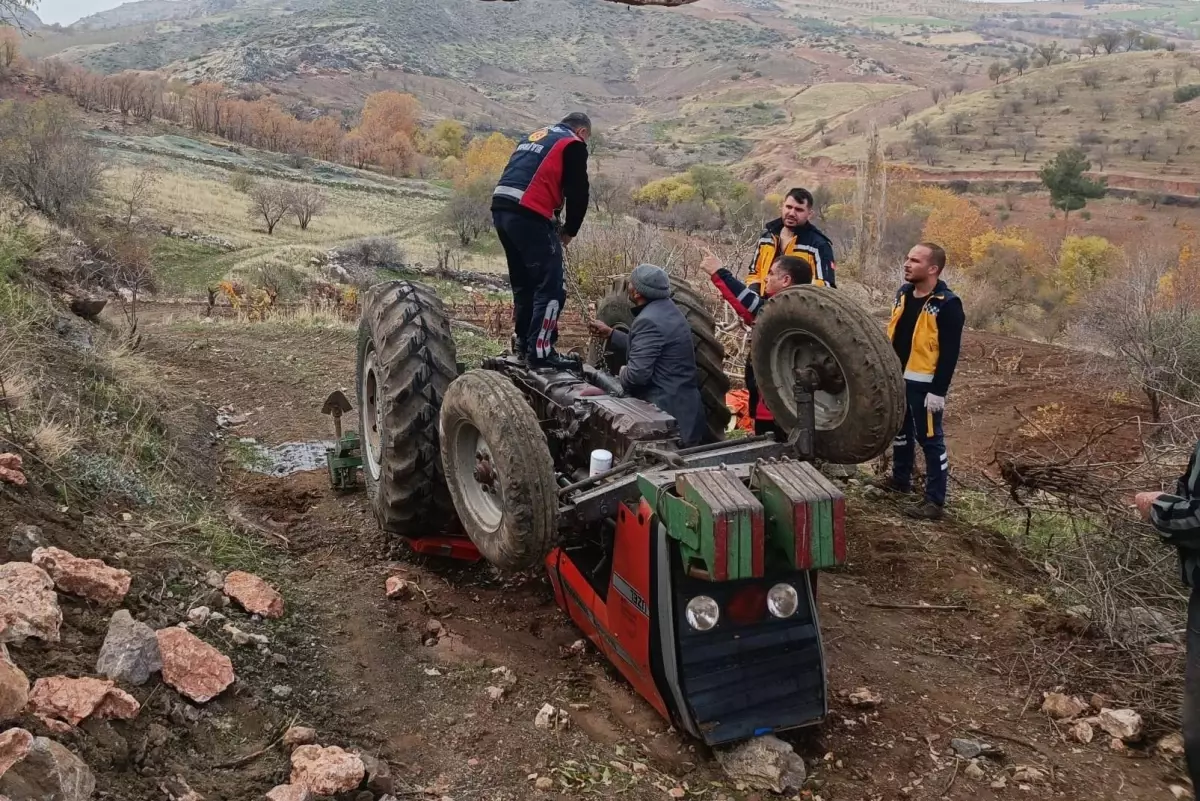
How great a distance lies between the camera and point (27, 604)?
9.81ft

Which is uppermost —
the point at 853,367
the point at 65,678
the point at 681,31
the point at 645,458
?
Answer: the point at 681,31

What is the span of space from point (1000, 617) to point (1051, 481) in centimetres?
99

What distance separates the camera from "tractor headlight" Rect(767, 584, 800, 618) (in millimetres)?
3391

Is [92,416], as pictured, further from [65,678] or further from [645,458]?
[645,458]

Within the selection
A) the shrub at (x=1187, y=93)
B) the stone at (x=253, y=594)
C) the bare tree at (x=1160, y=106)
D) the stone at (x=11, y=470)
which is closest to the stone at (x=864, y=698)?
the stone at (x=253, y=594)

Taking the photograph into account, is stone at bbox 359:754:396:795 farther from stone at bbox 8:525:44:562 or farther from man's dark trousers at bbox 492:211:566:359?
man's dark trousers at bbox 492:211:566:359

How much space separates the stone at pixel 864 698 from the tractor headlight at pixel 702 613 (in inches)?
36.4

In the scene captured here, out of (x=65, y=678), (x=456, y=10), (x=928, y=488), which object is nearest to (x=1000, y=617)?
(x=928, y=488)

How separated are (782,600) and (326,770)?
176cm

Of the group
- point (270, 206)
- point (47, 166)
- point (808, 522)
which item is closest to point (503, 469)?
point (808, 522)

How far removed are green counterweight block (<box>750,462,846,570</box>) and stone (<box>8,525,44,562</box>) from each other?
2816 millimetres

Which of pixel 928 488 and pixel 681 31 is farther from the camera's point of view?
pixel 681 31

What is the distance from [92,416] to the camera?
17.5 ft

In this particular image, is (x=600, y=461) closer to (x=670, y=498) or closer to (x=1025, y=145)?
(x=670, y=498)
